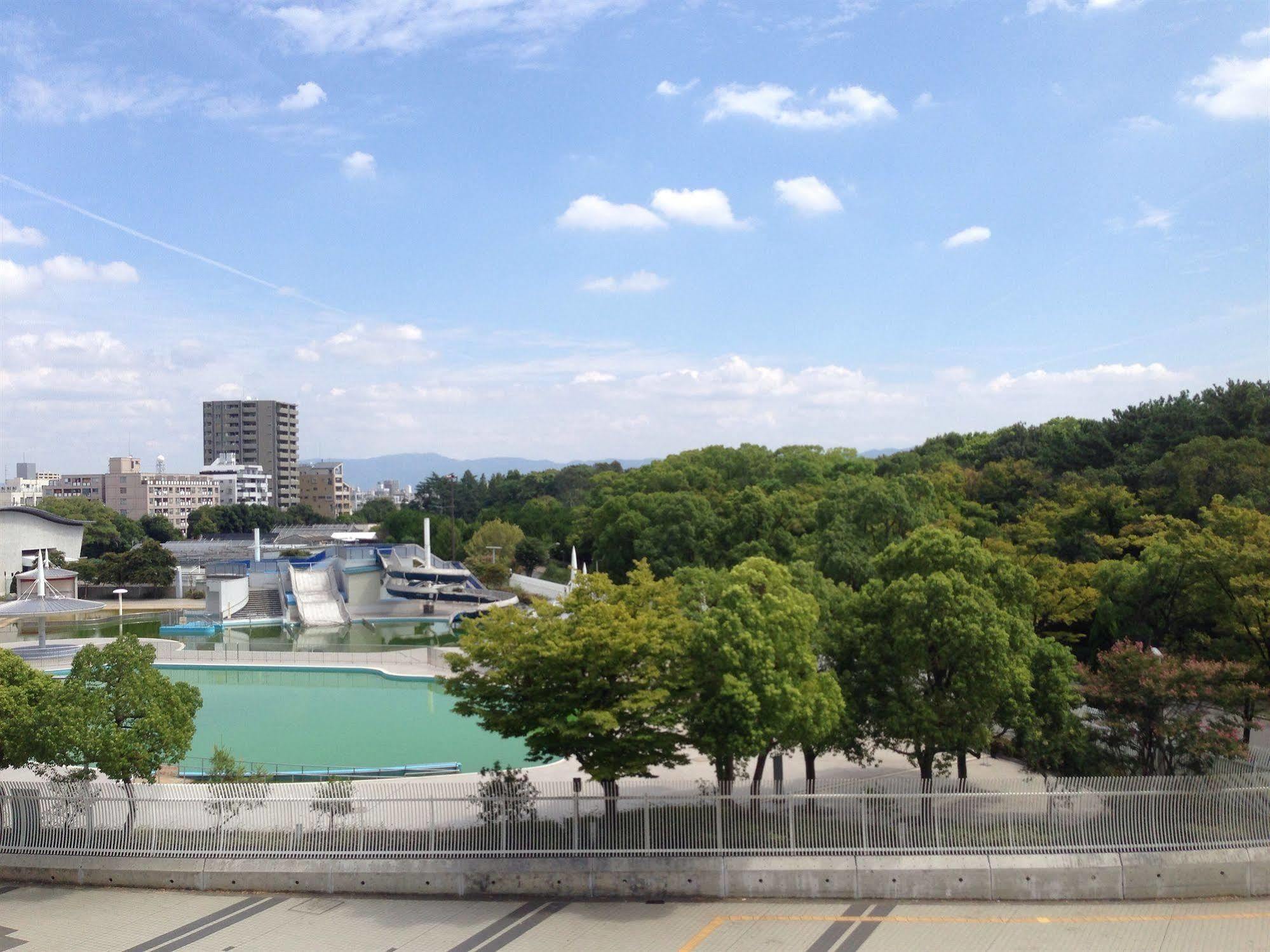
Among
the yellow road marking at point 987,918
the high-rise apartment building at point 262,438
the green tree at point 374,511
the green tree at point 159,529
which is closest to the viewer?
the yellow road marking at point 987,918

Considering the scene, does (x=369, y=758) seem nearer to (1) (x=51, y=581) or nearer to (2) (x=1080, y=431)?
(2) (x=1080, y=431)

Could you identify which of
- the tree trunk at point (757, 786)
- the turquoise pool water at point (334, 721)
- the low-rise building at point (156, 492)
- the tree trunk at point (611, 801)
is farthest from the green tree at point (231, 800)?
the low-rise building at point (156, 492)

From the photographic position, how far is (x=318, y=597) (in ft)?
178

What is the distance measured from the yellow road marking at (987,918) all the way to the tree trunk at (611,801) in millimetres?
2058

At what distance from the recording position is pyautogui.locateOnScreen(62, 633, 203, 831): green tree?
46.4 ft

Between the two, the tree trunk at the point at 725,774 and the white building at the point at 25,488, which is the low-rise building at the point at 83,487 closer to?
the white building at the point at 25,488

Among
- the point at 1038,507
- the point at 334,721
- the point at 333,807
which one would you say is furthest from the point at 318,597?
the point at 333,807

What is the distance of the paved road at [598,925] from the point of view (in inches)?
472

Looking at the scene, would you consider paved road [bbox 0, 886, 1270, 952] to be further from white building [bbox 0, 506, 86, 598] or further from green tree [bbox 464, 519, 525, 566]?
white building [bbox 0, 506, 86, 598]

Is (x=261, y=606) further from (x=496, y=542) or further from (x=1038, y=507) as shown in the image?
(x=1038, y=507)

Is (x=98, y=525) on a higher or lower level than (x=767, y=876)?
higher

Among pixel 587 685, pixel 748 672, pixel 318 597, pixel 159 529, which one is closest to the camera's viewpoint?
pixel 748 672

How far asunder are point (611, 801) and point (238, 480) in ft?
450

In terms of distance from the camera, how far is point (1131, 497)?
3288 cm
